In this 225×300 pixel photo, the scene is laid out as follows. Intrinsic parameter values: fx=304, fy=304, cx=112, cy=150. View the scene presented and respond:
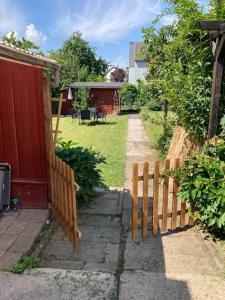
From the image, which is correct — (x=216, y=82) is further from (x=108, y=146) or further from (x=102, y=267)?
(x=108, y=146)

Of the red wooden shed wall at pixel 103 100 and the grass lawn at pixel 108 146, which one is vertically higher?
the red wooden shed wall at pixel 103 100

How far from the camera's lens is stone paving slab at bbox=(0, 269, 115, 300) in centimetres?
299

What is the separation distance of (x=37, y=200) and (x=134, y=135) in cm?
933

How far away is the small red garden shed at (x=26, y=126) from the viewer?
4.60 meters

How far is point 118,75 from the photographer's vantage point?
5791 cm

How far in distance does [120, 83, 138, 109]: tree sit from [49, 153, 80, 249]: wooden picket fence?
24.6 meters

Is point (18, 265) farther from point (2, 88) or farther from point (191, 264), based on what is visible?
point (2, 88)

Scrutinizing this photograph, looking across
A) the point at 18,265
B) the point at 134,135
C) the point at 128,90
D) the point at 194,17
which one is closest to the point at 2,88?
the point at 18,265

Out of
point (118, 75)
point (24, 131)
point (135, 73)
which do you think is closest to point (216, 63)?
point (24, 131)

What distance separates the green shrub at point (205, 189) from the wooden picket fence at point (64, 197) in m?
1.47

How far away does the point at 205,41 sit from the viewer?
5.46 metres

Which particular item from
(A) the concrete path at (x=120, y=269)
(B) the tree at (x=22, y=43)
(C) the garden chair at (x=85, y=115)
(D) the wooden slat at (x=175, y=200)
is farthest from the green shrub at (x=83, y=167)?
(B) the tree at (x=22, y=43)

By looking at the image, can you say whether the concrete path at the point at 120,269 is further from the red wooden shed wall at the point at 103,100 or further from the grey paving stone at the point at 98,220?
the red wooden shed wall at the point at 103,100

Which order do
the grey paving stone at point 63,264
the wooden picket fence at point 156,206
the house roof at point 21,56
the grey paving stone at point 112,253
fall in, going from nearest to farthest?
the house roof at point 21,56 → the grey paving stone at point 63,264 → the grey paving stone at point 112,253 → the wooden picket fence at point 156,206
